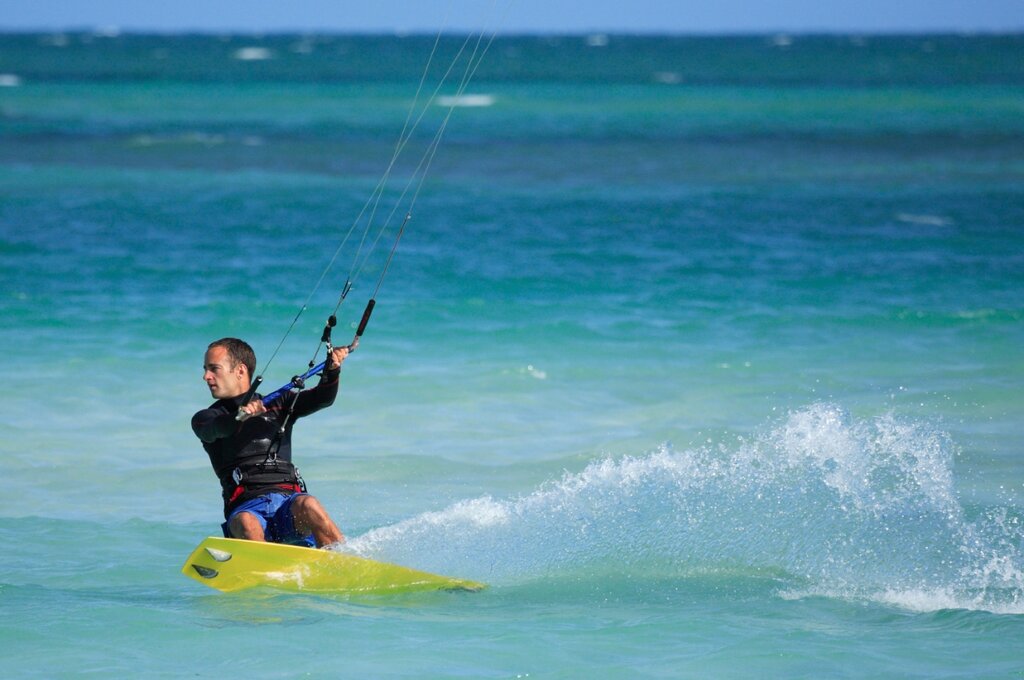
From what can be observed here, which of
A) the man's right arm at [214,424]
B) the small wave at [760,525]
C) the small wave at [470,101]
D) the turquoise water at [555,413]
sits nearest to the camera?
the turquoise water at [555,413]

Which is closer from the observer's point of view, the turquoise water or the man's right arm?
the turquoise water

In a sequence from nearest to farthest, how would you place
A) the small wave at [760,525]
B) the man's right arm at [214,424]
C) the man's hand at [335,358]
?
the man's right arm at [214,424]
the man's hand at [335,358]
the small wave at [760,525]

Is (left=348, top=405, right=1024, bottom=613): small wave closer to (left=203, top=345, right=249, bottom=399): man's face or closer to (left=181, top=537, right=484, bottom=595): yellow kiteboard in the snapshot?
(left=181, top=537, right=484, bottom=595): yellow kiteboard

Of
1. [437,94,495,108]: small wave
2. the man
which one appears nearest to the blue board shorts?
the man

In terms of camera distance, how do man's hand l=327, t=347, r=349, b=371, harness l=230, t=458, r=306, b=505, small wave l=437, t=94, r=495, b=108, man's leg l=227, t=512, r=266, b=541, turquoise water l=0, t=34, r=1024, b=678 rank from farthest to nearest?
small wave l=437, t=94, r=495, b=108 → harness l=230, t=458, r=306, b=505 → man's leg l=227, t=512, r=266, b=541 → man's hand l=327, t=347, r=349, b=371 → turquoise water l=0, t=34, r=1024, b=678

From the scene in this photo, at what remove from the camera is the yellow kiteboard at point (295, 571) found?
6418 mm

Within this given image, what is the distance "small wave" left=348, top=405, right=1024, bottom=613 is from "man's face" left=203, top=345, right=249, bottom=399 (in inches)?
38.2

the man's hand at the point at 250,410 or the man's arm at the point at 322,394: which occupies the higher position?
the man's arm at the point at 322,394

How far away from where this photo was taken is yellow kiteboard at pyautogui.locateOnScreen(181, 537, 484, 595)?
6.42m

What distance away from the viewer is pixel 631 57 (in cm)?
10444

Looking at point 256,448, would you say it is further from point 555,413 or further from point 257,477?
point 555,413

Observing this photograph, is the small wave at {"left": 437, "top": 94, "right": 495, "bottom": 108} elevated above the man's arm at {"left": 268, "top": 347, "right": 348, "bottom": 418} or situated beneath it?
elevated above

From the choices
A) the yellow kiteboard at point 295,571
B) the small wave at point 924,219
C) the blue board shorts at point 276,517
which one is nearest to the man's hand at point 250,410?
the blue board shorts at point 276,517

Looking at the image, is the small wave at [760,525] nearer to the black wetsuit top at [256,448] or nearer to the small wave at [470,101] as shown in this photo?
the black wetsuit top at [256,448]
